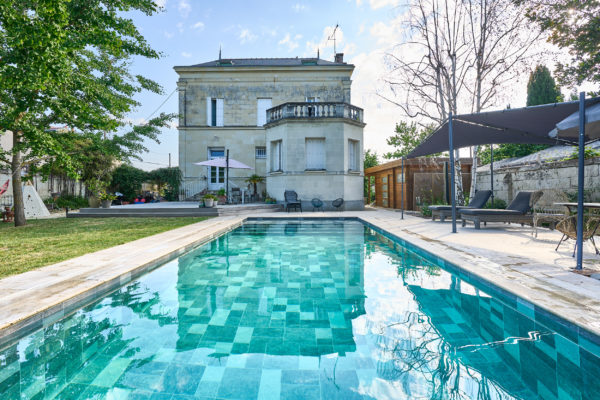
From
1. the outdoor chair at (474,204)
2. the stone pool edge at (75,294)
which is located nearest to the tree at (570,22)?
the outdoor chair at (474,204)

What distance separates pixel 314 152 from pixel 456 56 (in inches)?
282

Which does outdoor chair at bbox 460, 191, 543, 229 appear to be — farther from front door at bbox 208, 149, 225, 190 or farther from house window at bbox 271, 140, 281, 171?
front door at bbox 208, 149, 225, 190

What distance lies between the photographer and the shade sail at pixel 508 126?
5.42 m

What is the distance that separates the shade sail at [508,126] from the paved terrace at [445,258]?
2.13 m

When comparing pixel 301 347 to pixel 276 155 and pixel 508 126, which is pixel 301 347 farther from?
pixel 276 155

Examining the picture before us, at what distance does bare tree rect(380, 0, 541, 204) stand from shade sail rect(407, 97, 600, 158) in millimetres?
2791

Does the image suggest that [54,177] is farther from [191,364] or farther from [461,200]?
[461,200]

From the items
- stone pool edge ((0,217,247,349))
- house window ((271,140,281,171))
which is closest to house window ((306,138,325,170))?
house window ((271,140,281,171))

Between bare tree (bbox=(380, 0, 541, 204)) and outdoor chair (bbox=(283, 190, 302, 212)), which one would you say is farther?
outdoor chair (bbox=(283, 190, 302, 212))

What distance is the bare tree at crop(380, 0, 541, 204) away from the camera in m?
10.4

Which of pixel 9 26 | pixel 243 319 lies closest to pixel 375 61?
pixel 9 26

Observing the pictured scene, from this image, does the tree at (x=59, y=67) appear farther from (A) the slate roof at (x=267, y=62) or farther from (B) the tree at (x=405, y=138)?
(B) the tree at (x=405, y=138)

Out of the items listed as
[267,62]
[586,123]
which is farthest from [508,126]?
[267,62]

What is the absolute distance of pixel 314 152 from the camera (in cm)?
1512
